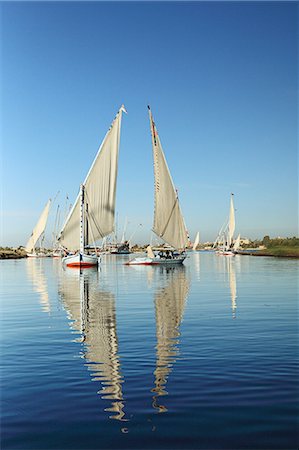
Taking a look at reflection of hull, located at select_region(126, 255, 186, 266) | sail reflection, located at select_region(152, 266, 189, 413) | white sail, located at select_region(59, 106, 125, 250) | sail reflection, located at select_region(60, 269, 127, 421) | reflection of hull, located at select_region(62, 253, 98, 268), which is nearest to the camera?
sail reflection, located at select_region(60, 269, 127, 421)

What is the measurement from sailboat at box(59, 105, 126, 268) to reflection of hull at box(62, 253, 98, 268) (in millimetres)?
165

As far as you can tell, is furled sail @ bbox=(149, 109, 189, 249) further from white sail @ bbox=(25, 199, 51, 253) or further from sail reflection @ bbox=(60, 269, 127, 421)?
white sail @ bbox=(25, 199, 51, 253)

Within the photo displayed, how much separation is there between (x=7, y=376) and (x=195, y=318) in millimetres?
12653

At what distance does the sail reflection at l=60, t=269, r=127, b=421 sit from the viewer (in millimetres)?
11822

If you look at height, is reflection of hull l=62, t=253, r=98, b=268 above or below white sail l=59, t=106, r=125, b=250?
below

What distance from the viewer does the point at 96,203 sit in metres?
76.6

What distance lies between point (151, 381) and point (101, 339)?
6777 mm

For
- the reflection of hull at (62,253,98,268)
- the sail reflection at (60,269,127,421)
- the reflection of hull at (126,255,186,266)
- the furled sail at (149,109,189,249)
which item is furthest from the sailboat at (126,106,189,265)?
the sail reflection at (60,269,127,421)

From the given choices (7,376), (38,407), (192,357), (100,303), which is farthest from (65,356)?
(100,303)

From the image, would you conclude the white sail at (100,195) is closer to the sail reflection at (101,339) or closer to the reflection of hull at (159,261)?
the reflection of hull at (159,261)

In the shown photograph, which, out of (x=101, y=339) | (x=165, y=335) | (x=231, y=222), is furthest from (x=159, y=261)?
(x=231, y=222)

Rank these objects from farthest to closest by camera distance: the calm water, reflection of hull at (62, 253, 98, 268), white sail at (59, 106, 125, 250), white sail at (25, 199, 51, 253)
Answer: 1. white sail at (25, 199, 51, 253)
2. reflection of hull at (62, 253, 98, 268)
3. white sail at (59, 106, 125, 250)
4. the calm water

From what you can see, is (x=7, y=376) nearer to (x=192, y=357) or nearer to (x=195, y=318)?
(x=192, y=357)

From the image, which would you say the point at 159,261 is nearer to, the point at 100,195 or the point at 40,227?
the point at 100,195
